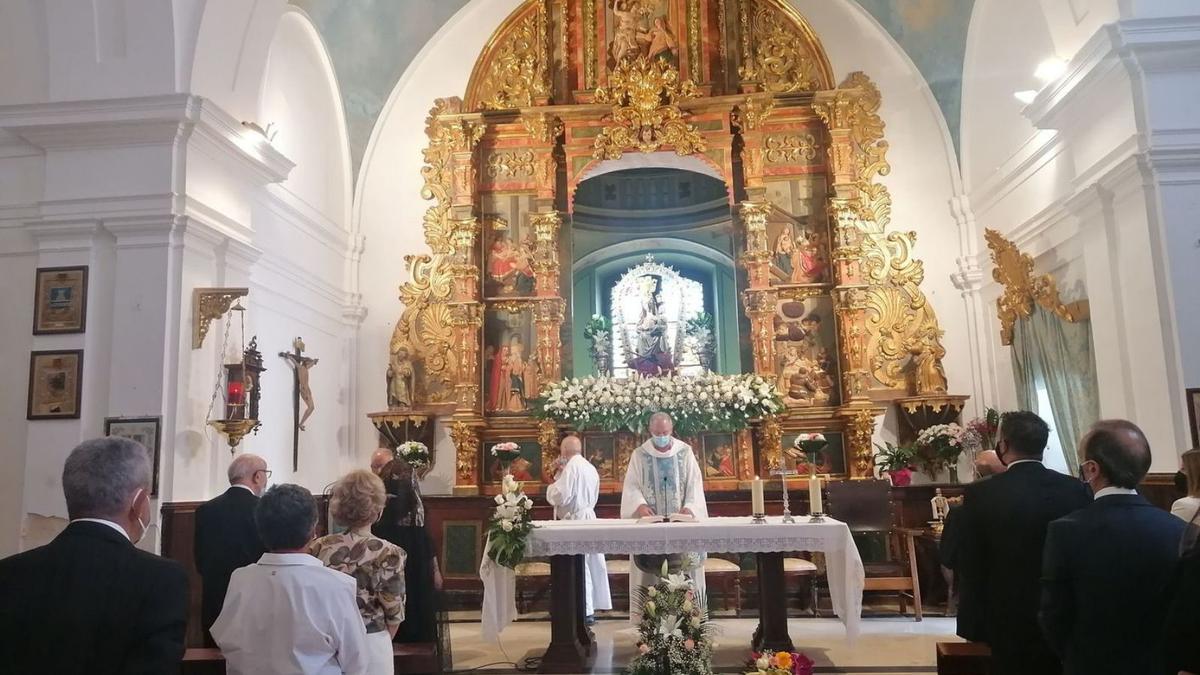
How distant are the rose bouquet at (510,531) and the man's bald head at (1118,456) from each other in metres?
4.35

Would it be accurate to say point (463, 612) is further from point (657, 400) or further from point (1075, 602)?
point (1075, 602)

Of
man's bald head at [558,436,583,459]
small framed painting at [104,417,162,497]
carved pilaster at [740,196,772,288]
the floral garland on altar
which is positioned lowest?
man's bald head at [558,436,583,459]

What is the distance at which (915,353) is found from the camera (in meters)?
11.2

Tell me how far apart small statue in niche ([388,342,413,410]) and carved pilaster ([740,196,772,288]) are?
4.78 metres

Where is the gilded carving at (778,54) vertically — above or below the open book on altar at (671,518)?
above

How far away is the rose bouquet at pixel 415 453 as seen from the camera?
10531 mm

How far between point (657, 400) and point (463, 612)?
3.34 metres

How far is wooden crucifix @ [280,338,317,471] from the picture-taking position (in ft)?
32.6

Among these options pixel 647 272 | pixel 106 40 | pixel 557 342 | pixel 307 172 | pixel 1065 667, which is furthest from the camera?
pixel 647 272

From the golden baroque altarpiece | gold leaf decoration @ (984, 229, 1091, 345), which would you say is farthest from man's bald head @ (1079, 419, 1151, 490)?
the golden baroque altarpiece

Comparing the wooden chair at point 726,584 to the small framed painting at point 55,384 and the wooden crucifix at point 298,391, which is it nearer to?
the wooden crucifix at point 298,391

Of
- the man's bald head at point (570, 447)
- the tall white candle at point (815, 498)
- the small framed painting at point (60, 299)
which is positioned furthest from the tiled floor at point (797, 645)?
the small framed painting at point (60, 299)

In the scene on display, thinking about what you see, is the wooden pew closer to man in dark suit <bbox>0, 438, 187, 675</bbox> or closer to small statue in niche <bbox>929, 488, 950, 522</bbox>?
man in dark suit <bbox>0, 438, 187, 675</bbox>

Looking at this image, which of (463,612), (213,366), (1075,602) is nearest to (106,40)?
(213,366)
